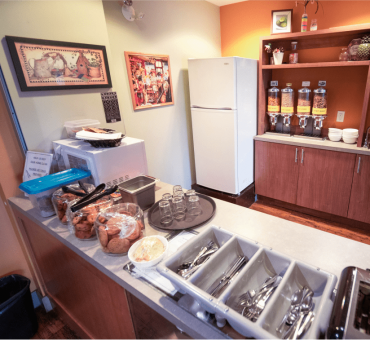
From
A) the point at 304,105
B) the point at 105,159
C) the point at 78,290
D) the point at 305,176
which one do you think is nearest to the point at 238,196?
the point at 305,176

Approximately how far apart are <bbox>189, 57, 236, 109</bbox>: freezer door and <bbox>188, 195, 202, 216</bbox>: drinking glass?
1.73 meters

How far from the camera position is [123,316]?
3.76 feet

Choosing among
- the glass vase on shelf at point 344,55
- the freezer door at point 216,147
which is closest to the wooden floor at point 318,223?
the freezer door at point 216,147

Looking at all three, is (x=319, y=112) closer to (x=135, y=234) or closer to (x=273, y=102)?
(x=273, y=102)

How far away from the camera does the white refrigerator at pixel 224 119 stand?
107 inches

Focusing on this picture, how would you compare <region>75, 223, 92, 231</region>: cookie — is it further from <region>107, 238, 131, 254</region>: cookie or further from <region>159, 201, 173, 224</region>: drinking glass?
<region>159, 201, 173, 224</region>: drinking glass

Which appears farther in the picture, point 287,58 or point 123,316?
point 287,58

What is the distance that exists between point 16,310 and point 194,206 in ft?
4.66

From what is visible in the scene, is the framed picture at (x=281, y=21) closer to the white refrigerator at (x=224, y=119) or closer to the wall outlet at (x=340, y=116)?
the white refrigerator at (x=224, y=119)

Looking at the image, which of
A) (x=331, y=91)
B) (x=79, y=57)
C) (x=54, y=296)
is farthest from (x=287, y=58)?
(x=54, y=296)

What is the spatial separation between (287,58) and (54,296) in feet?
11.3

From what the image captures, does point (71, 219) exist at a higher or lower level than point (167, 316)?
higher

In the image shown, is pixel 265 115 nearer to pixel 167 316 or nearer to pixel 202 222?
pixel 202 222

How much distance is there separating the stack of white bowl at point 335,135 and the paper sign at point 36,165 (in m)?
2.72
